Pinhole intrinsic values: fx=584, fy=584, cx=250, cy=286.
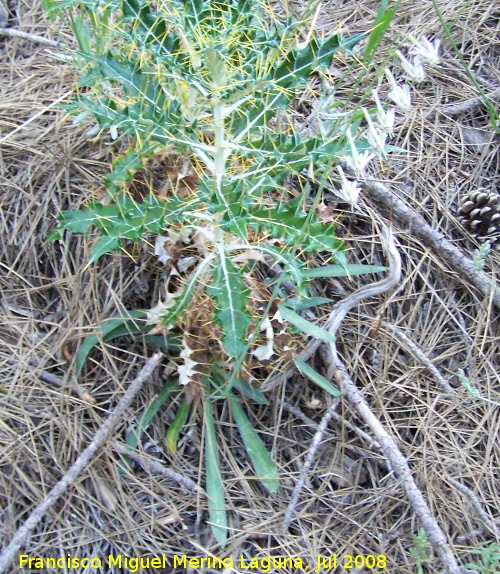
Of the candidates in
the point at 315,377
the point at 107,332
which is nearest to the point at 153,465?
the point at 107,332

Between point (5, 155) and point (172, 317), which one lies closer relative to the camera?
point (172, 317)

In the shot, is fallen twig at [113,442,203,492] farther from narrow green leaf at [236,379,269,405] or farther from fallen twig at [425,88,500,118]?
fallen twig at [425,88,500,118]

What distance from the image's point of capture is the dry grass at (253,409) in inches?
60.0

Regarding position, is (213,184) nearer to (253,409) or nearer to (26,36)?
(253,409)

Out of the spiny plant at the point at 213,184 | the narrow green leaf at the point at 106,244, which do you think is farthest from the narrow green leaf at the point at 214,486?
the narrow green leaf at the point at 106,244

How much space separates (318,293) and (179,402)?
1.71 feet

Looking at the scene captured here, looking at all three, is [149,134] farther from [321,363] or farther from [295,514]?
[295,514]

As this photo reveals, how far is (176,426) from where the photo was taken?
1589 millimetres

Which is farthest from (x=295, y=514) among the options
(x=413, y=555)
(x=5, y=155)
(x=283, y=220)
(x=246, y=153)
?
(x=5, y=155)

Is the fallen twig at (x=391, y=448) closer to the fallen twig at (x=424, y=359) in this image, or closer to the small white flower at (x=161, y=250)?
the fallen twig at (x=424, y=359)

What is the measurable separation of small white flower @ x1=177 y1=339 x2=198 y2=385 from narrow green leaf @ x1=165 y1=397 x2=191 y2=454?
90 mm

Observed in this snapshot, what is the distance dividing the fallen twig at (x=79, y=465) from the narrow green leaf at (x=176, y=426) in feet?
0.42

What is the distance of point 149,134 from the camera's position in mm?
1445

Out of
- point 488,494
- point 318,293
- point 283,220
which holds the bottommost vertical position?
point 488,494
